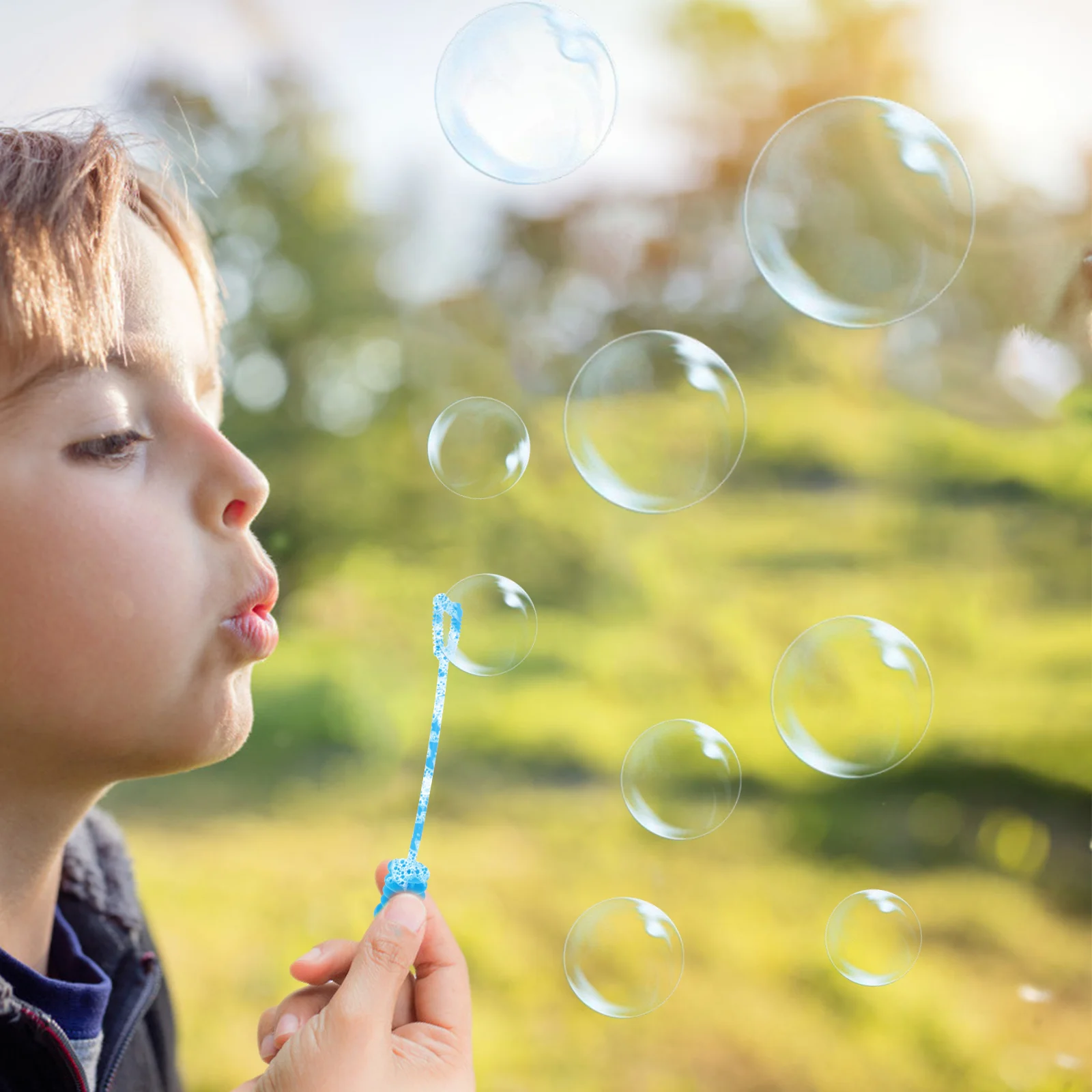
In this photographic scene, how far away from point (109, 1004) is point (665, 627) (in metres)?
3.43

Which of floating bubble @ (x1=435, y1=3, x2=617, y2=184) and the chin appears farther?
floating bubble @ (x1=435, y1=3, x2=617, y2=184)

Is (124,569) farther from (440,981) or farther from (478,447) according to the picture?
(478,447)

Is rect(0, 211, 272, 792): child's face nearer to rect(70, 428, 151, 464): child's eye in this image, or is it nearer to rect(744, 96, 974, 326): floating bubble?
rect(70, 428, 151, 464): child's eye

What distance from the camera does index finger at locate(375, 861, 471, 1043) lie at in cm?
66

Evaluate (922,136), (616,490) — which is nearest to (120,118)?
(616,490)

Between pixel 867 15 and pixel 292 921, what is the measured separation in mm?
3724

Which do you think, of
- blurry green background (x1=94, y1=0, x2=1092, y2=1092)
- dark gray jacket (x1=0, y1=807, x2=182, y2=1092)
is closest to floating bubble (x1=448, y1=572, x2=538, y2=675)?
dark gray jacket (x1=0, y1=807, x2=182, y2=1092)

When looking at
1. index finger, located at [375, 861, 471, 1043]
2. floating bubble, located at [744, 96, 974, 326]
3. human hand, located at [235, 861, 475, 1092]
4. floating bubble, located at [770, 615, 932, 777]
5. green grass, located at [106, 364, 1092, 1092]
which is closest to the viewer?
human hand, located at [235, 861, 475, 1092]

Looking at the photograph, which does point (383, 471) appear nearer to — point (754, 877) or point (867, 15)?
point (754, 877)

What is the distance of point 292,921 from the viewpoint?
339 centimetres

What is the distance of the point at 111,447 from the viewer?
0.61 metres

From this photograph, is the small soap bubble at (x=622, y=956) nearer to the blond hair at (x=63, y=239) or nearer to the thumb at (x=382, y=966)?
the thumb at (x=382, y=966)

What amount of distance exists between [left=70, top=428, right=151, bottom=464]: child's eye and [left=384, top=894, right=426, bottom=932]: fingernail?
29 centimetres

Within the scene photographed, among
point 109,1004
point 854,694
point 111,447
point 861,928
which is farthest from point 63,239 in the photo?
point 861,928
